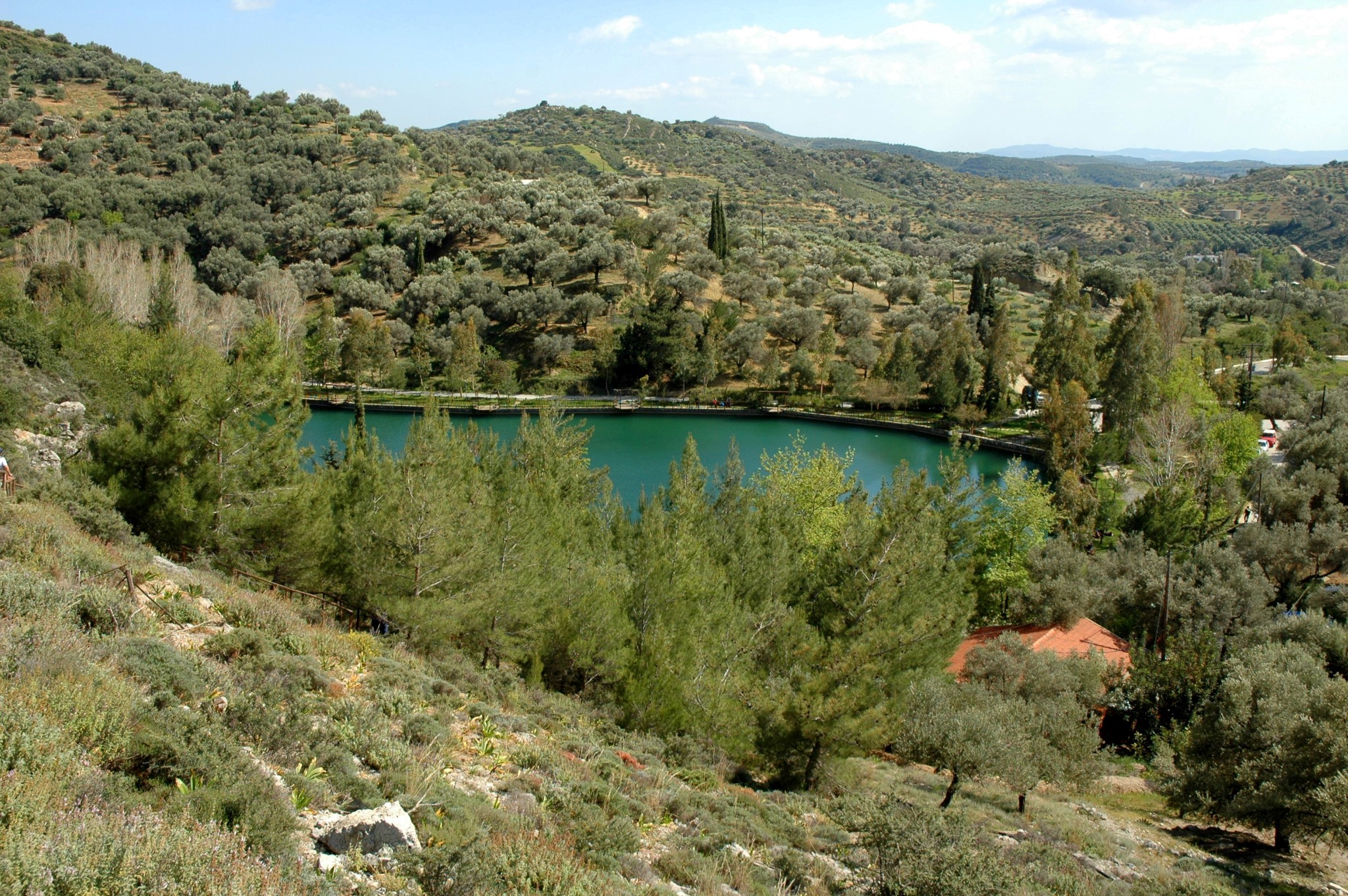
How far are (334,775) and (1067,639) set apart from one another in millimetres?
21544

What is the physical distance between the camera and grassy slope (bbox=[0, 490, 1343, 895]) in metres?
5.14

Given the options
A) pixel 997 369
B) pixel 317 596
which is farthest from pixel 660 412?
pixel 317 596

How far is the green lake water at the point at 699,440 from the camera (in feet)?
147

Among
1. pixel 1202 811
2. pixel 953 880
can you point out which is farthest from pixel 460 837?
pixel 1202 811

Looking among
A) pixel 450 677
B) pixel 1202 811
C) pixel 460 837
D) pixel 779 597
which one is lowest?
pixel 1202 811

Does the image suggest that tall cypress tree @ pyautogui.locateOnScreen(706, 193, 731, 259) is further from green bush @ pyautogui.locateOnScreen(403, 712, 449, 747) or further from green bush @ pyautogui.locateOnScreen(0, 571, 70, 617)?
green bush @ pyautogui.locateOnScreen(0, 571, 70, 617)

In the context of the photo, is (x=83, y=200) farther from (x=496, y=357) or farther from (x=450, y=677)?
(x=450, y=677)

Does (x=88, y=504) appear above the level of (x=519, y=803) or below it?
above

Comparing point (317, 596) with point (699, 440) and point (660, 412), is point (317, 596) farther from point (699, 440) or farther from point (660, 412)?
point (660, 412)

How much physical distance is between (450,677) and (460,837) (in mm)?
5673

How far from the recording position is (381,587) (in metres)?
13.5

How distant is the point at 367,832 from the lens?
6.14 metres

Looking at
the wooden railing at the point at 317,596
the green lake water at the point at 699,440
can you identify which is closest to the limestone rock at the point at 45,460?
the wooden railing at the point at 317,596

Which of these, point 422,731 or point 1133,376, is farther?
point 1133,376
